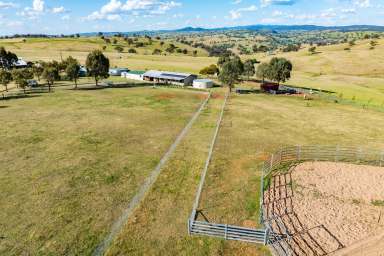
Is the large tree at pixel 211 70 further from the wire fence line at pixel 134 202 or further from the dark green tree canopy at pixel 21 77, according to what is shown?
the wire fence line at pixel 134 202

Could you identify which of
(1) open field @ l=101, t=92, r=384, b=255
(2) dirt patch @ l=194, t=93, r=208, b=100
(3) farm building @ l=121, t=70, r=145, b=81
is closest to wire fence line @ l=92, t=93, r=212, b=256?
(1) open field @ l=101, t=92, r=384, b=255

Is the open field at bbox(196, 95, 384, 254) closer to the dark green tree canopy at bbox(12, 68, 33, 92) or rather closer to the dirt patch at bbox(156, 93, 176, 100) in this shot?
the dirt patch at bbox(156, 93, 176, 100)

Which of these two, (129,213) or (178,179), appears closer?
(129,213)

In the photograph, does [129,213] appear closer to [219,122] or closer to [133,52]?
[219,122]

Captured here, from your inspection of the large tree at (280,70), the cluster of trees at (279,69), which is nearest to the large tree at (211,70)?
the cluster of trees at (279,69)

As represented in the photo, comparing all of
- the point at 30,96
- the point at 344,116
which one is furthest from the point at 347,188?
the point at 30,96

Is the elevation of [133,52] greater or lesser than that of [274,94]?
greater
